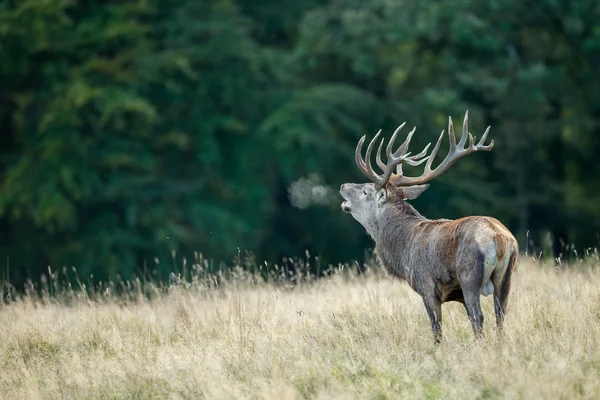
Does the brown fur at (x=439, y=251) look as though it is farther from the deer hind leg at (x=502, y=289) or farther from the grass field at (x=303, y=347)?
the grass field at (x=303, y=347)

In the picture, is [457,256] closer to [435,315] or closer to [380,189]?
[435,315]

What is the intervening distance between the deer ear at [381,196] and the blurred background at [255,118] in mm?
9814

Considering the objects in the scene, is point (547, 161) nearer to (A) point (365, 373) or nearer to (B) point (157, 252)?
(B) point (157, 252)

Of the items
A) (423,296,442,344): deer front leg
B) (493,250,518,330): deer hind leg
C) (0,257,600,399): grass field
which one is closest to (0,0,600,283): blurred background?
(0,257,600,399): grass field

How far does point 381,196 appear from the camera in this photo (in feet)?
26.4

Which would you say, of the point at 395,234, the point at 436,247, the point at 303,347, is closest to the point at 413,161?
the point at 395,234

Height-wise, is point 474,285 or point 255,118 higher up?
point 255,118

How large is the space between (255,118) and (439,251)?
1289cm

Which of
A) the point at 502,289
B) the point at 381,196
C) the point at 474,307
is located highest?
the point at 381,196

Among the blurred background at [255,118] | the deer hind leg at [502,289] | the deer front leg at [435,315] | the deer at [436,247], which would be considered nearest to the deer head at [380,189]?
the deer at [436,247]

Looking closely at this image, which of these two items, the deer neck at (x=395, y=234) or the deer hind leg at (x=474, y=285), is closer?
the deer hind leg at (x=474, y=285)

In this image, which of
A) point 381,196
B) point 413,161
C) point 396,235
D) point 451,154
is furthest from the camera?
point 381,196

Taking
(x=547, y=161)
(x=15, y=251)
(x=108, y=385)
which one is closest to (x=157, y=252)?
(x=15, y=251)

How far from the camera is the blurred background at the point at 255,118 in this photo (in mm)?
17750
